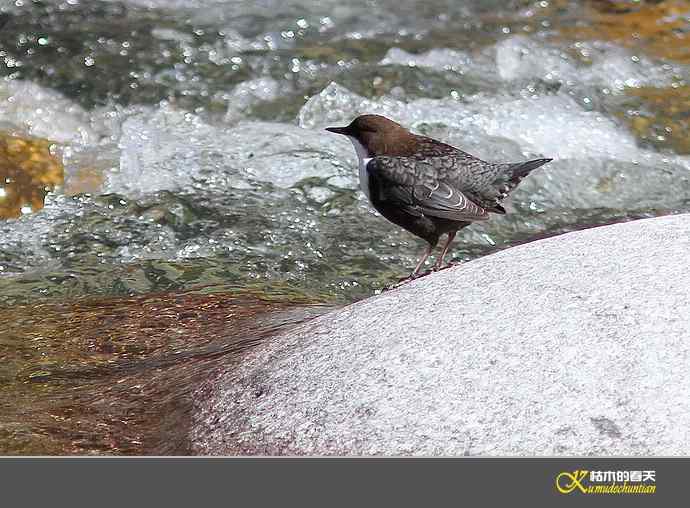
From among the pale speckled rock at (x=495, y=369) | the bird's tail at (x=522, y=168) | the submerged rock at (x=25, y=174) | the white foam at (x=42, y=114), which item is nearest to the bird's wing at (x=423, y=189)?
the bird's tail at (x=522, y=168)

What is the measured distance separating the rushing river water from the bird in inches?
24.6

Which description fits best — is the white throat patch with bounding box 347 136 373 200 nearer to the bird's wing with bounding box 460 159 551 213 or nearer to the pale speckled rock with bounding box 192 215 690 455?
the bird's wing with bounding box 460 159 551 213

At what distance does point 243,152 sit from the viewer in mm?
7137

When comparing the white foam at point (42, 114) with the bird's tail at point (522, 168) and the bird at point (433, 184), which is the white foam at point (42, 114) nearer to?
the bird at point (433, 184)

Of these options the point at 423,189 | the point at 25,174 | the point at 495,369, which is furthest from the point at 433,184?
the point at 25,174

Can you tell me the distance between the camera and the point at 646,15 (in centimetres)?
989

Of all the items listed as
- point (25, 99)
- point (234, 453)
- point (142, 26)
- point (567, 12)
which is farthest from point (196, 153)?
point (567, 12)
